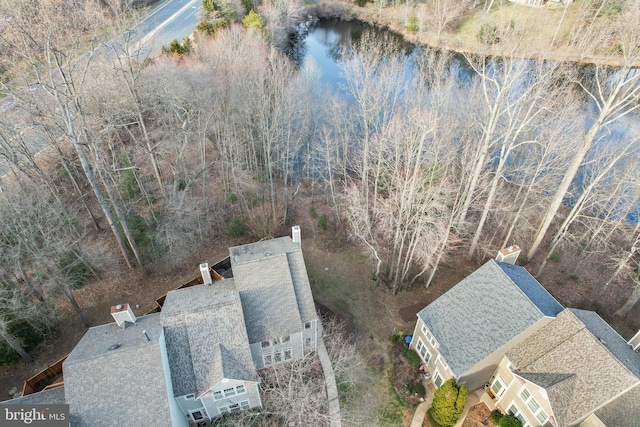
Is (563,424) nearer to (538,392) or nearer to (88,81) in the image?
(538,392)

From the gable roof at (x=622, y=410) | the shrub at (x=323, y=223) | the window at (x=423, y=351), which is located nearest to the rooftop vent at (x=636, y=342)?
the gable roof at (x=622, y=410)

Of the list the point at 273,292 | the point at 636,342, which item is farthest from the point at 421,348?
the point at 636,342

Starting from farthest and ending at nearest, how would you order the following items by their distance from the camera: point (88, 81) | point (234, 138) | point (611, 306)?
point (234, 138) < point (88, 81) < point (611, 306)

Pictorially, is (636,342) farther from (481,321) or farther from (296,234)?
(296,234)

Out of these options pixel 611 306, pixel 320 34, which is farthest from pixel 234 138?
pixel 320 34

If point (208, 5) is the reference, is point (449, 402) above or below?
below

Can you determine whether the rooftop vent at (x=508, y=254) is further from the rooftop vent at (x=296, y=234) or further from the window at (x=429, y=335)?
the rooftop vent at (x=296, y=234)
